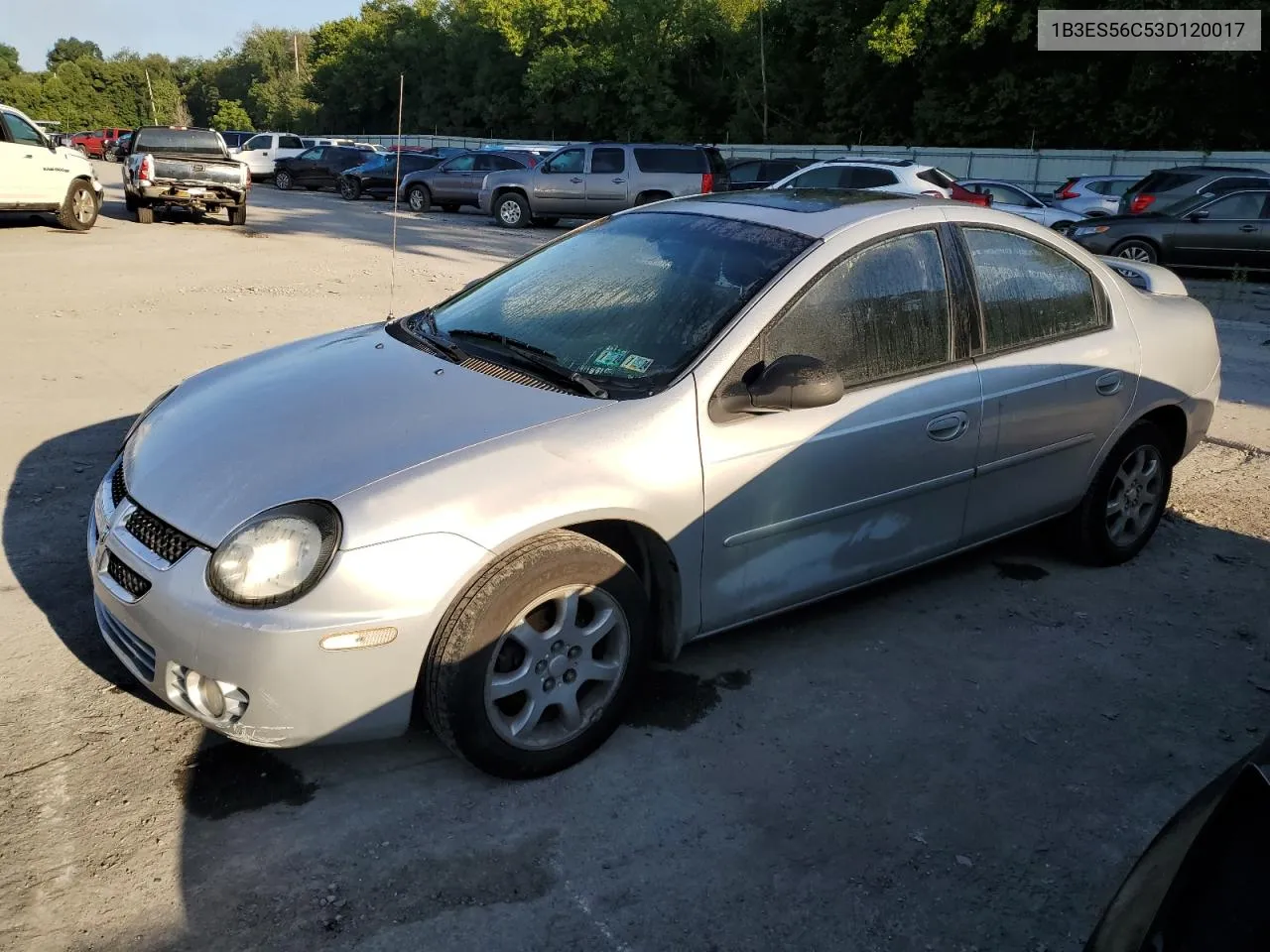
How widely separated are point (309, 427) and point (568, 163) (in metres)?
19.2

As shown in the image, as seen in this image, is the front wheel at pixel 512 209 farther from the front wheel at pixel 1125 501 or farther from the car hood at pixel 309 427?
the car hood at pixel 309 427

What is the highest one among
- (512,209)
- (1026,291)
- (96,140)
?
(96,140)

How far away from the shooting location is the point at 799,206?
3904 millimetres

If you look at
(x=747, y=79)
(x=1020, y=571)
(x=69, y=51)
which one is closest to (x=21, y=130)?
(x=1020, y=571)

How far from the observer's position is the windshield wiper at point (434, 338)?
354 centimetres

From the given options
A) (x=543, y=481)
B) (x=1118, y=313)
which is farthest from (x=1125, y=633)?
(x=543, y=481)

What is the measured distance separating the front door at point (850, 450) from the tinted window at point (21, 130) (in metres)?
15.6

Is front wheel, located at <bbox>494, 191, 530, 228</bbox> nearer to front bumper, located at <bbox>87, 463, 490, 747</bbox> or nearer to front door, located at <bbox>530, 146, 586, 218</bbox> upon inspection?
front door, located at <bbox>530, 146, 586, 218</bbox>

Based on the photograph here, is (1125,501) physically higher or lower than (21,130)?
lower

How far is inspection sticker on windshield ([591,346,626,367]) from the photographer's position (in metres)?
3.33

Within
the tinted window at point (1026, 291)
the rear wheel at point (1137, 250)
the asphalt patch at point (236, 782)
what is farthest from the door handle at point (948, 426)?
the rear wheel at point (1137, 250)

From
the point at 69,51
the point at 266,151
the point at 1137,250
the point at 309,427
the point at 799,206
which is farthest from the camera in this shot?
the point at 69,51

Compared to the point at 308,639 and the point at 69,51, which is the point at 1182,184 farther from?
the point at 69,51

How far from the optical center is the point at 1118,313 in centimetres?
443
